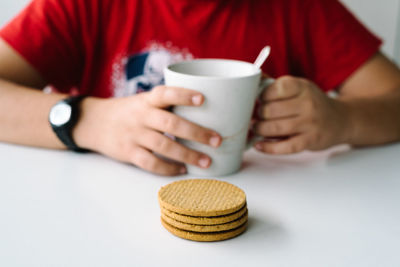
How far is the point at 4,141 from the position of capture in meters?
0.77

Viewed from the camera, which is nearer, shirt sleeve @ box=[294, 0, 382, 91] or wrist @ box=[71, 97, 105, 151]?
wrist @ box=[71, 97, 105, 151]

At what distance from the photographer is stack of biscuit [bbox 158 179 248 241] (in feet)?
1.46

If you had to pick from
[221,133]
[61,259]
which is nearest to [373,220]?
[221,133]

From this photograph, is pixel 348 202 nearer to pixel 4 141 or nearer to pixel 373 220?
pixel 373 220

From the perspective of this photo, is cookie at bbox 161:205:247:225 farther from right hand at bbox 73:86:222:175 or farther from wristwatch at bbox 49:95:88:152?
wristwatch at bbox 49:95:88:152

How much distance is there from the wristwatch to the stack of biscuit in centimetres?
30

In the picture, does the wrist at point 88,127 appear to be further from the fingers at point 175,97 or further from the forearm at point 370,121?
the forearm at point 370,121

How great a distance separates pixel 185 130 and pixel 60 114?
0.27 m

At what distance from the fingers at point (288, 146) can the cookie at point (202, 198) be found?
22cm

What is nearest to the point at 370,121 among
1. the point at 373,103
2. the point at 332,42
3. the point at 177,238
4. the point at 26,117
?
the point at 373,103

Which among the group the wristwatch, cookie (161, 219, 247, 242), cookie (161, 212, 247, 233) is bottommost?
cookie (161, 219, 247, 242)

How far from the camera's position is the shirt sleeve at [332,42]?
3.33ft

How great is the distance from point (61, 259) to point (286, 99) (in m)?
0.46

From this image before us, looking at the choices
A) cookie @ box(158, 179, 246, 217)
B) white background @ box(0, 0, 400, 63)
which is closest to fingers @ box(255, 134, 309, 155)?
cookie @ box(158, 179, 246, 217)
